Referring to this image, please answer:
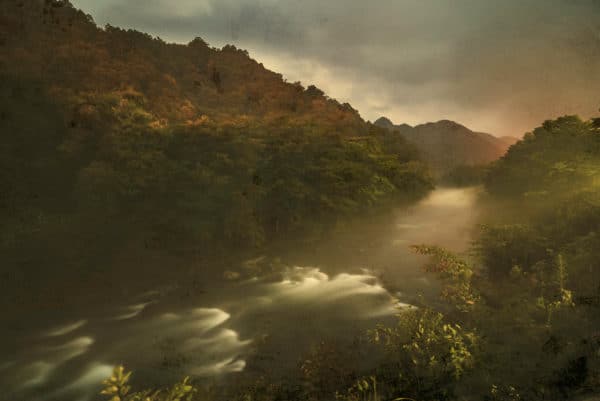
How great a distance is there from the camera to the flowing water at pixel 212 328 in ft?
31.8

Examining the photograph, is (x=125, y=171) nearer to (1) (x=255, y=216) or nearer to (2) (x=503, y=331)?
(1) (x=255, y=216)

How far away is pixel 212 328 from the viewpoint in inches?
475

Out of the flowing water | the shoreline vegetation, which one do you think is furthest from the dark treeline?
the flowing water

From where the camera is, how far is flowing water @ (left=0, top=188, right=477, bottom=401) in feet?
31.8

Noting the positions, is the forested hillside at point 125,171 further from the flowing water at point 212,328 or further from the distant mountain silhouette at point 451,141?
the distant mountain silhouette at point 451,141

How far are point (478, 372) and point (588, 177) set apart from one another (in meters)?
12.6

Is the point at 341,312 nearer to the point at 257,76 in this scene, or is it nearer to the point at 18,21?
the point at 18,21

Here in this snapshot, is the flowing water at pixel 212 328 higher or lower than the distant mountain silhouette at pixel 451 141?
lower

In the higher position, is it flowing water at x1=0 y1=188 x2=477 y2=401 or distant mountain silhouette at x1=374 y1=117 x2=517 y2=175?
distant mountain silhouette at x1=374 y1=117 x2=517 y2=175

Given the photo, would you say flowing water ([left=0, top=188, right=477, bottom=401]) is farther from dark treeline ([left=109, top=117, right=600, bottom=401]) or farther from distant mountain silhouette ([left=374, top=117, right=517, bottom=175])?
distant mountain silhouette ([left=374, top=117, right=517, bottom=175])

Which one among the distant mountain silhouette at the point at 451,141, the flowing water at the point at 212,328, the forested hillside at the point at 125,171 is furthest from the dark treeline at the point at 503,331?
the distant mountain silhouette at the point at 451,141

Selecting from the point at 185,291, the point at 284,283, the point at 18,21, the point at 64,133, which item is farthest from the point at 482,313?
the point at 18,21

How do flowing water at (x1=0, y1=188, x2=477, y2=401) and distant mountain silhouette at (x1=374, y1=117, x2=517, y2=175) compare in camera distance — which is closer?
flowing water at (x1=0, y1=188, x2=477, y2=401)

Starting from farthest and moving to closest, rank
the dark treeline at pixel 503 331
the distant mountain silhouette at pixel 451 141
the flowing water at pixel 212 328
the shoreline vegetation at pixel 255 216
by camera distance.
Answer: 1. the distant mountain silhouette at pixel 451 141
2. the flowing water at pixel 212 328
3. the shoreline vegetation at pixel 255 216
4. the dark treeline at pixel 503 331
